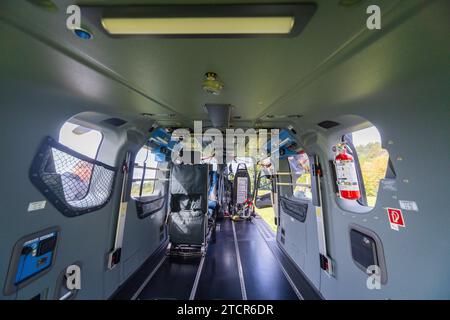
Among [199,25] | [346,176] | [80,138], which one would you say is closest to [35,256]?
[80,138]

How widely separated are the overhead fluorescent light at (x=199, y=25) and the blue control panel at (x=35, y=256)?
5.87 feet

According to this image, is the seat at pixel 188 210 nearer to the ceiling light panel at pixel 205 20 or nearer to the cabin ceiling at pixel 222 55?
the cabin ceiling at pixel 222 55

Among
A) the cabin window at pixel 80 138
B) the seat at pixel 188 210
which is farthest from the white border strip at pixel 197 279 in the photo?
the cabin window at pixel 80 138

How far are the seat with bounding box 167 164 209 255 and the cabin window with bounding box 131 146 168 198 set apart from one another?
1.58ft

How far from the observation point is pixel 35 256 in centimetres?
126

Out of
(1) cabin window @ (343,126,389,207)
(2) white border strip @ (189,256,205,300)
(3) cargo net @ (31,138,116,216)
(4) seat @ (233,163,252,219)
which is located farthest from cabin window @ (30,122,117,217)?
(4) seat @ (233,163,252,219)

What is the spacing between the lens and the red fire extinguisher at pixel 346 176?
1.88m

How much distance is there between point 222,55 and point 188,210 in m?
3.30

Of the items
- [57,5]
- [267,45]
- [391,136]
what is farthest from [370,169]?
[57,5]

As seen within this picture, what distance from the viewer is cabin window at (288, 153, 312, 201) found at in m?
2.94

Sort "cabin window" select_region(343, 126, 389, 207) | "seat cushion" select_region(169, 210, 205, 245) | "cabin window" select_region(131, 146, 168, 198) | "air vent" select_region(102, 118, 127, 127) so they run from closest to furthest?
"cabin window" select_region(343, 126, 389, 207) < "air vent" select_region(102, 118, 127, 127) < "cabin window" select_region(131, 146, 168, 198) < "seat cushion" select_region(169, 210, 205, 245)

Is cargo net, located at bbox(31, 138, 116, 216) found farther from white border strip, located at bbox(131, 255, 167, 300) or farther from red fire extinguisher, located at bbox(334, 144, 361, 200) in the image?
red fire extinguisher, located at bbox(334, 144, 361, 200)
